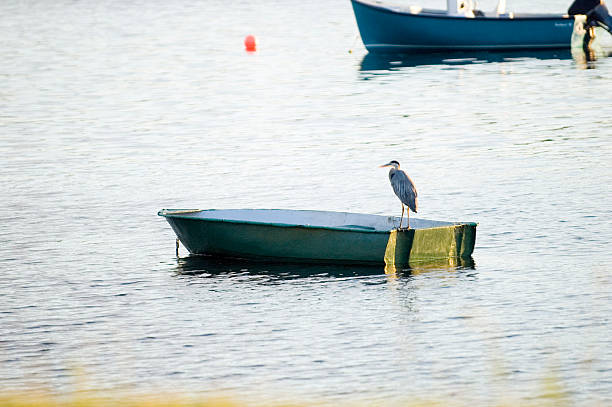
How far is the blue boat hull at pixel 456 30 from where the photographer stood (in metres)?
57.0

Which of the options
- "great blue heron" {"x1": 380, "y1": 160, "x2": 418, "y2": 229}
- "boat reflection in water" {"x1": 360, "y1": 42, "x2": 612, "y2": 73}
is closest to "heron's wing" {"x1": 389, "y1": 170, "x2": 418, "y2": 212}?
"great blue heron" {"x1": 380, "y1": 160, "x2": 418, "y2": 229}

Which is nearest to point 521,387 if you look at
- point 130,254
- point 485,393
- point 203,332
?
point 485,393

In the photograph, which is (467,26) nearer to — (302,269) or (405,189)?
(405,189)

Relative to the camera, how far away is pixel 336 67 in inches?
2331

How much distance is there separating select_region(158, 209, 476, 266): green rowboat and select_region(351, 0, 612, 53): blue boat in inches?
1470

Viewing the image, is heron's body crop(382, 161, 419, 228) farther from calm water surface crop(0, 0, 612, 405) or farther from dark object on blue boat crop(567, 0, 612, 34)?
dark object on blue boat crop(567, 0, 612, 34)

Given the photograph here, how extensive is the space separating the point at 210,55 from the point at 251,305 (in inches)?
2016

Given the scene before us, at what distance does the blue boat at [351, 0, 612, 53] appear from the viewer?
187 ft

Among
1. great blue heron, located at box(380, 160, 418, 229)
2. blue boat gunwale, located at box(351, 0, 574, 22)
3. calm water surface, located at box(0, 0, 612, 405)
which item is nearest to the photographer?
calm water surface, located at box(0, 0, 612, 405)

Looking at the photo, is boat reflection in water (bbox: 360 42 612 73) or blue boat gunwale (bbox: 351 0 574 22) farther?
boat reflection in water (bbox: 360 42 612 73)

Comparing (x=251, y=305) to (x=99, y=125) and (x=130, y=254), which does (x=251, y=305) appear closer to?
(x=130, y=254)

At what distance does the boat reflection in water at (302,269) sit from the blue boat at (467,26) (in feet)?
123

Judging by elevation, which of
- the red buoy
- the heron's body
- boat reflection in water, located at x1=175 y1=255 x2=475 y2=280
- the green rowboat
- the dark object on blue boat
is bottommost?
boat reflection in water, located at x1=175 y1=255 x2=475 y2=280

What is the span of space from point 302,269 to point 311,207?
5.41 metres
